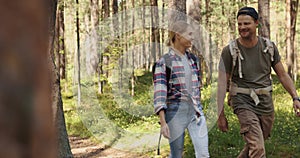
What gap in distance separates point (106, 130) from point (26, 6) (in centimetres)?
1395

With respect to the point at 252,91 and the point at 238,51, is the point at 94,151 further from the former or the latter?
the point at 238,51

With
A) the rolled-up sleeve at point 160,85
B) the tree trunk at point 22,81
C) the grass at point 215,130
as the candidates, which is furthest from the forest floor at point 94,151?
the tree trunk at point 22,81

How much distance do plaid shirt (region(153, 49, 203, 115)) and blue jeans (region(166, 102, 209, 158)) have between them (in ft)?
0.22

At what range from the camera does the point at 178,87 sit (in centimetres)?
542

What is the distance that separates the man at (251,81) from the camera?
564 centimetres

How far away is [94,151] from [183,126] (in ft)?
21.4

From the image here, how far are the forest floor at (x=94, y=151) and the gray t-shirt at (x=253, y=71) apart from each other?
4.59 m

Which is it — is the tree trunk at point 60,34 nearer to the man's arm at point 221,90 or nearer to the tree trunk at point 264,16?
the tree trunk at point 264,16

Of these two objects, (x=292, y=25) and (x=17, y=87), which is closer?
(x=17, y=87)

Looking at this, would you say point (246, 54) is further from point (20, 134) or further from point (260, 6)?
point (260, 6)

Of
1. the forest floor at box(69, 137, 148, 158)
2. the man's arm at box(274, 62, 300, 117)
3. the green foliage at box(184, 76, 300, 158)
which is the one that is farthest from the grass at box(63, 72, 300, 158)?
the man's arm at box(274, 62, 300, 117)

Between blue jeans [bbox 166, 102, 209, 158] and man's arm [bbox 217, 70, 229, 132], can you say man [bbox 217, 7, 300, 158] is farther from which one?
blue jeans [bbox 166, 102, 209, 158]

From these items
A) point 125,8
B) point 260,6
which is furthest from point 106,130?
point 125,8

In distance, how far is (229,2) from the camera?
114 feet
